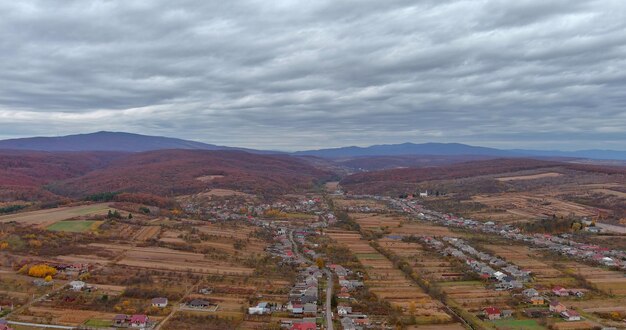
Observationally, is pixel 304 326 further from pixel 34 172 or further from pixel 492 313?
pixel 34 172

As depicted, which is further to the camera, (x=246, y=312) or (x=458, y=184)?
(x=458, y=184)

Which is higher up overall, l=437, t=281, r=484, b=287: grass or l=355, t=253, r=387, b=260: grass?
l=437, t=281, r=484, b=287: grass

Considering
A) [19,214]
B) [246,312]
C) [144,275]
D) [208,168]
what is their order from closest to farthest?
[246,312], [144,275], [19,214], [208,168]

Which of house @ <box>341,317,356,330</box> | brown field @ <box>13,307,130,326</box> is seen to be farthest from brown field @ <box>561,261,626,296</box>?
brown field @ <box>13,307,130,326</box>

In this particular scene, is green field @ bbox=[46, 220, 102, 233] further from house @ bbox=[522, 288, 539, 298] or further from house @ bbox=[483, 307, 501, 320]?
house @ bbox=[522, 288, 539, 298]

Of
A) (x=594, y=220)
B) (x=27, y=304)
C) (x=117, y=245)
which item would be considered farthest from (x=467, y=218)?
(x=27, y=304)

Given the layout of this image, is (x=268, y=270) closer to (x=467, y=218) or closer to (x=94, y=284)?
(x=94, y=284)

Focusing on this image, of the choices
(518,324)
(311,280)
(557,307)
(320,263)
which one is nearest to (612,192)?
(557,307)
